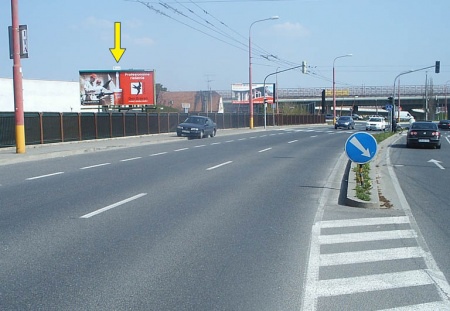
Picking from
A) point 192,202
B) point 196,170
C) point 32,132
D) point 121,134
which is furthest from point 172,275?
point 121,134

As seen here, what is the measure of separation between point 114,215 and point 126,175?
6.12 meters

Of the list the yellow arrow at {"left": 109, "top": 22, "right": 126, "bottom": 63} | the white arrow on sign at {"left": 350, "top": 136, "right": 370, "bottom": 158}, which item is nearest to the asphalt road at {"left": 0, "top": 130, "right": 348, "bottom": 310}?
the white arrow on sign at {"left": 350, "top": 136, "right": 370, "bottom": 158}

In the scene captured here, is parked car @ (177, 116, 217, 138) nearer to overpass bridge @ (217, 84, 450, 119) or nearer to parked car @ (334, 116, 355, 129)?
parked car @ (334, 116, 355, 129)

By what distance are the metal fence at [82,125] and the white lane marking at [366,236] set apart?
70.5 feet

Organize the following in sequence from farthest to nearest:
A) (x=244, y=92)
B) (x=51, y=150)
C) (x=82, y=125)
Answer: (x=244, y=92)
(x=82, y=125)
(x=51, y=150)

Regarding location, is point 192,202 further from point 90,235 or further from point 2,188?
point 2,188

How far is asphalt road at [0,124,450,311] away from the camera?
5445 millimetres

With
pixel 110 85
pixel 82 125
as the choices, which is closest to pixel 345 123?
pixel 110 85

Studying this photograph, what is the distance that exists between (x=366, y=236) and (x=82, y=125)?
2683cm

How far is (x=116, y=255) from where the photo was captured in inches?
273

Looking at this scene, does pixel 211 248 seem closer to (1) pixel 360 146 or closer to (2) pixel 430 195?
(1) pixel 360 146

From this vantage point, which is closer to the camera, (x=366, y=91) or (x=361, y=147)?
(x=361, y=147)

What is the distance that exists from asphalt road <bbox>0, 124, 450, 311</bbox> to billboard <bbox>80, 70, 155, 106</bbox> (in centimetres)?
3385

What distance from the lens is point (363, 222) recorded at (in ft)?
30.7
